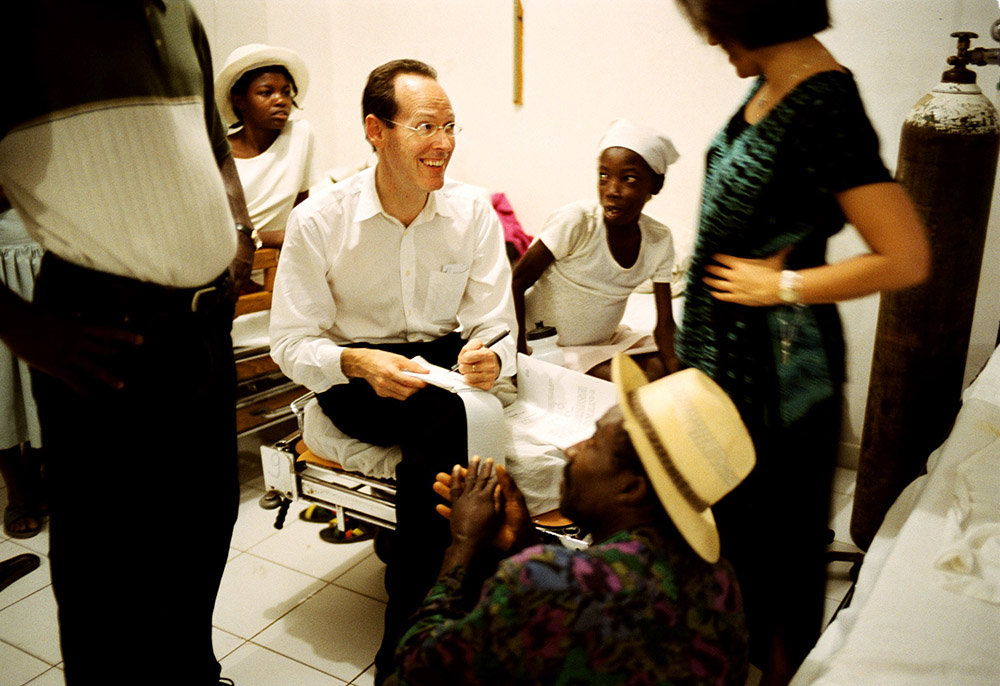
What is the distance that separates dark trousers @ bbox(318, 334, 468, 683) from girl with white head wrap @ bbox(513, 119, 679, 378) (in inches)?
29.5

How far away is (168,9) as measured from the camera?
1.32m

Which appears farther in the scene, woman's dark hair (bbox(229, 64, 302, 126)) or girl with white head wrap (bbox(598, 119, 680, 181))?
woman's dark hair (bbox(229, 64, 302, 126))

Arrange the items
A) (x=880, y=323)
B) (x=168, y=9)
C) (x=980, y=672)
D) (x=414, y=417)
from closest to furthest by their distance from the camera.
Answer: (x=980, y=672) → (x=168, y=9) → (x=414, y=417) → (x=880, y=323)

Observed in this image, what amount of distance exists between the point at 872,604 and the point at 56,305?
4.69 feet

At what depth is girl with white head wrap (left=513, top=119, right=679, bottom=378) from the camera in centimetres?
278

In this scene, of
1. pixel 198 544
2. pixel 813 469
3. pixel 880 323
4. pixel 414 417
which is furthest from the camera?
pixel 880 323

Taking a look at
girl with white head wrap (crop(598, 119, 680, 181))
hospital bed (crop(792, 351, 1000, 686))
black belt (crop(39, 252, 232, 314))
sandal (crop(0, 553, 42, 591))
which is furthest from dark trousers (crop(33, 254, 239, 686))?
girl with white head wrap (crop(598, 119, 680, 181))

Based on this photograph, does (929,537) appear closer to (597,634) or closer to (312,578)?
(597,634)

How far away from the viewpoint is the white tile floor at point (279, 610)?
215cm

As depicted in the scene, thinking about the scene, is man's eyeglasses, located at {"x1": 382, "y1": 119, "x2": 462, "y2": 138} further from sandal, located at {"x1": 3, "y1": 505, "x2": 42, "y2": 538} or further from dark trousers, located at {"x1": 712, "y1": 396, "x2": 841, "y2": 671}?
sandal, located at {"x1": 3, "y1": 505, "x2": 42, "y2": 538}

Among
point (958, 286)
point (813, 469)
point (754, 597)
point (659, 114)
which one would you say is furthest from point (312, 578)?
point (659, 114)

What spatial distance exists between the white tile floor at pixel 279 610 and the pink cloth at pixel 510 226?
5.54 feet

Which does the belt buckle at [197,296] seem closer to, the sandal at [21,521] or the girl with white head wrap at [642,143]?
the girl with white head wrap at [642,143]

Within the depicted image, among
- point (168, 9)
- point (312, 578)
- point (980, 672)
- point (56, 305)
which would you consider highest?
point (168, 9)
